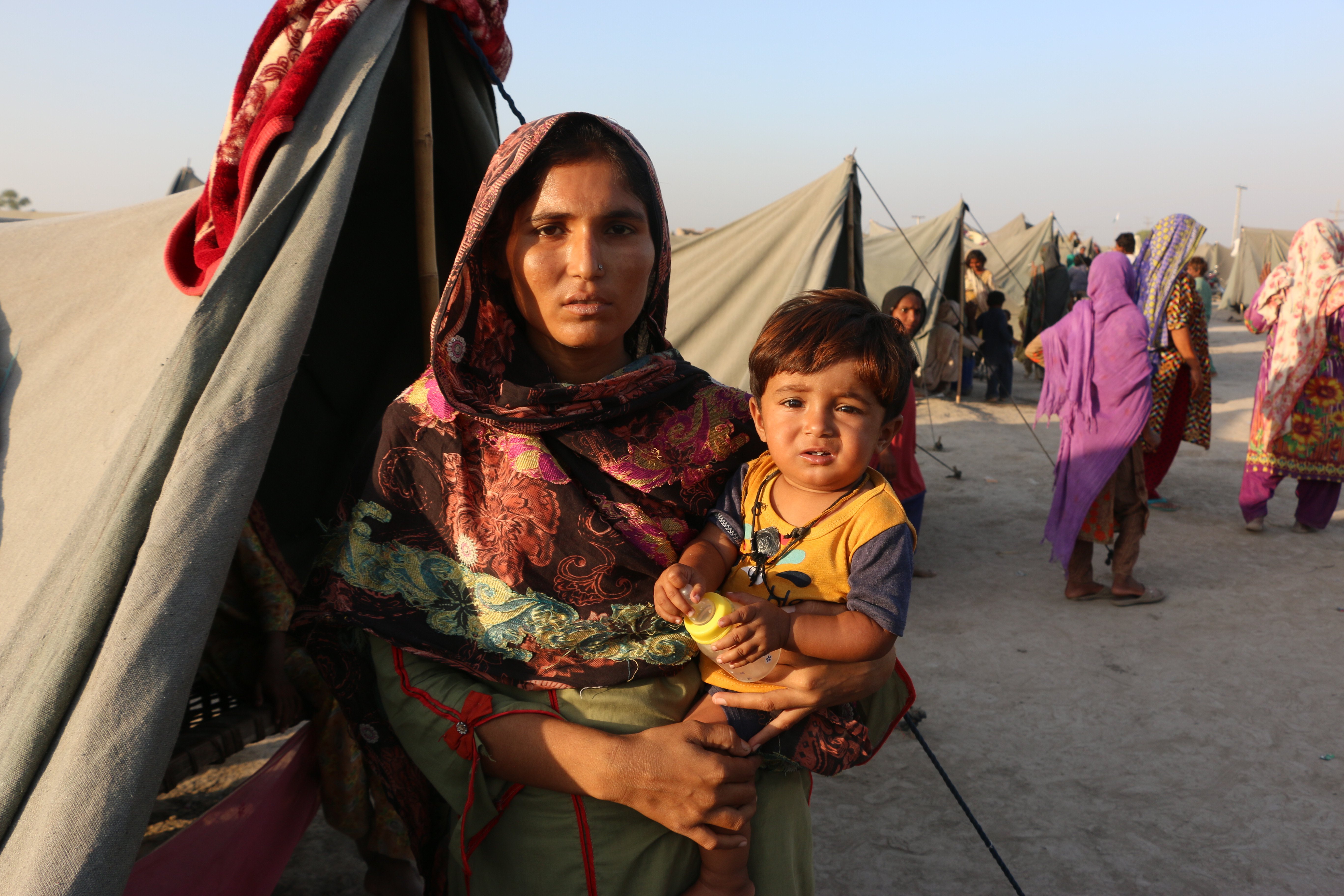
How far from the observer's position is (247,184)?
1.68 metres

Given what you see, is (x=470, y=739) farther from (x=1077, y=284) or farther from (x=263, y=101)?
(x=1077, y=284)

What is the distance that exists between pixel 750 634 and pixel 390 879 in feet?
4.60

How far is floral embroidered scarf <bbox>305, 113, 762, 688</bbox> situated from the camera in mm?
1454

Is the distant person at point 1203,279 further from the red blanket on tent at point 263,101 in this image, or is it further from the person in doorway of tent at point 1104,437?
the red blanket on tent at point 263,101

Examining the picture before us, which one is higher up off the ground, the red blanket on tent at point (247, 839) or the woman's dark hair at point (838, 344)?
the woman's dark hair at point (838, 344)

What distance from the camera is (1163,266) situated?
535 centimetres

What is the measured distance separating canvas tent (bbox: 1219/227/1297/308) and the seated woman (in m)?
27.6

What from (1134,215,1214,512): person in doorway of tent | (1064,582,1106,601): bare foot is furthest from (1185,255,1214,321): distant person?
(1064,582,1106,601): bare foot

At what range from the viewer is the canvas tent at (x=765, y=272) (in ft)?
19.7

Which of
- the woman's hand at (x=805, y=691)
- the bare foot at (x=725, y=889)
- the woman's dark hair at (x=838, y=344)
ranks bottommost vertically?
→ the bare foot at (x=725, y=889)

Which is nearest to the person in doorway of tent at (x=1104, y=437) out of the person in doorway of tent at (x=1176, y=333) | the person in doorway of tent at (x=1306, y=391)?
the person in doorway of tent at (x=1176, y=333)

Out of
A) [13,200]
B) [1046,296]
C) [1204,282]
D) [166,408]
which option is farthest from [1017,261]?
[13,200]

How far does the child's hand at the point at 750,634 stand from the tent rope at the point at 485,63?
138 cm

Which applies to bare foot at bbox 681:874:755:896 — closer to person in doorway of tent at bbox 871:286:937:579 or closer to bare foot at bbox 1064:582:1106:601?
person in doorway of tent at bbox 871:286:937:579
